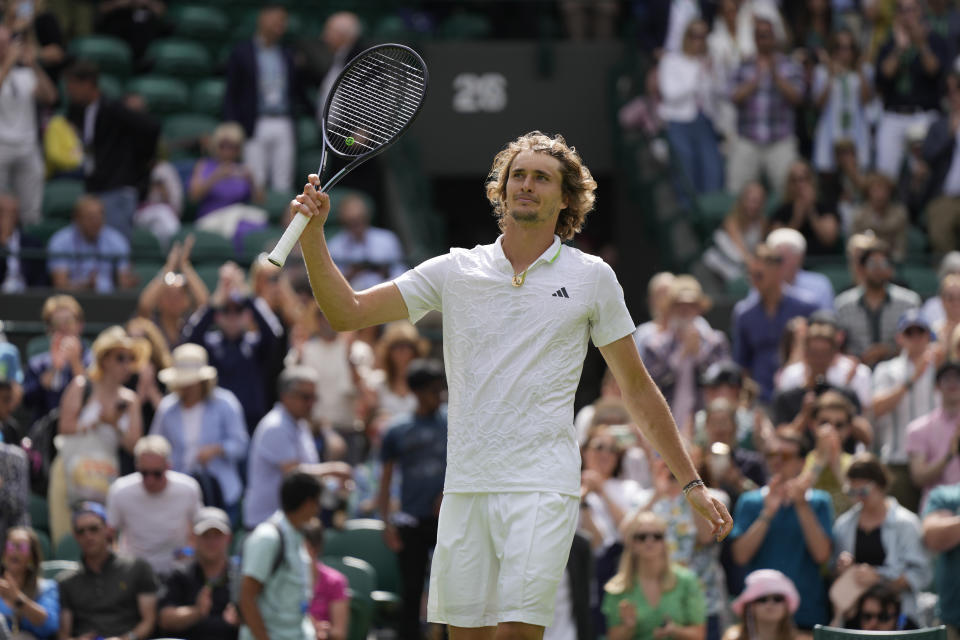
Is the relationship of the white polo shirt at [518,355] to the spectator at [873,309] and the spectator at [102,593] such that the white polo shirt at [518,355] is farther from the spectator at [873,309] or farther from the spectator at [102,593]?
the spectator at [873,309]

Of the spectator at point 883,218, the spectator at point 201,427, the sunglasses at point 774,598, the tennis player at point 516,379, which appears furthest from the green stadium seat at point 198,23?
the tennis player at point 516,379

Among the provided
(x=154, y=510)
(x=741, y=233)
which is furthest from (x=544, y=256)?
(x=741, y=233)

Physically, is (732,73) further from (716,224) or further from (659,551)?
(659,551)

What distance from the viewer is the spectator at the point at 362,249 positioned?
→ 41.1 ft

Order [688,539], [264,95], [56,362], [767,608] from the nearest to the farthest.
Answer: [767,608] < [688,539] < [56,362] < [264,95]

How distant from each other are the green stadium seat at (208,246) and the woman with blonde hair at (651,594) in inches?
208

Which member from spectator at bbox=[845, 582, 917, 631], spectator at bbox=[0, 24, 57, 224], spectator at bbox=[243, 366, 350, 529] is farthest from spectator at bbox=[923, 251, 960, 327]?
spectator at bbox=[0, 24, 57, 224]

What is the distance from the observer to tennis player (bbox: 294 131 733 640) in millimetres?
4902

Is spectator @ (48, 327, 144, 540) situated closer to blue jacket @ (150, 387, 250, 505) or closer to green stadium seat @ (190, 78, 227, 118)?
blue jacket @ (150, 387, 250, 505)

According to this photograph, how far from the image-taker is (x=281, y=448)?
9688 millimetres

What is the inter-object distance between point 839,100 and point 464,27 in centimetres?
386

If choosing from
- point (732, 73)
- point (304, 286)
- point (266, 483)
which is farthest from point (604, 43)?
point (266, 483)

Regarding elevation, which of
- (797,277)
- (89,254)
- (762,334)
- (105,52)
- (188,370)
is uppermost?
(105,52)

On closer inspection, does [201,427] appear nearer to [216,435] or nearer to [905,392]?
[216,435]
